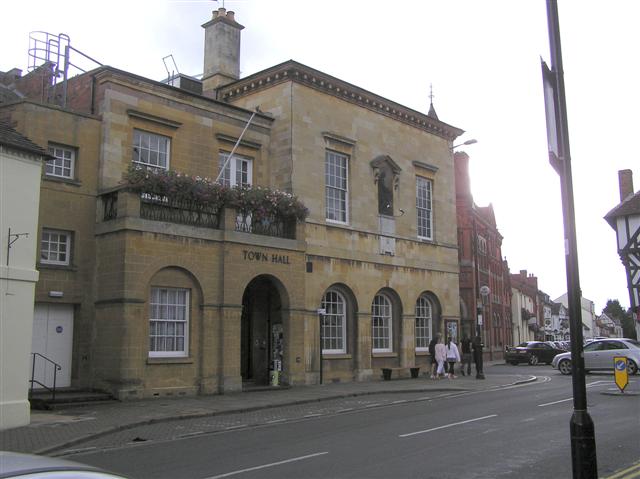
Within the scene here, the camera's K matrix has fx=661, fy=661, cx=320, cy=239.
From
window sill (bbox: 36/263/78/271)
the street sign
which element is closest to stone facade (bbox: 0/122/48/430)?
window sill (bbox: 36/263/78/271)

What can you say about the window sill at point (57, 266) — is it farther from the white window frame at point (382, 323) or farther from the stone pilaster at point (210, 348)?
the white window frame at point (382, 323)

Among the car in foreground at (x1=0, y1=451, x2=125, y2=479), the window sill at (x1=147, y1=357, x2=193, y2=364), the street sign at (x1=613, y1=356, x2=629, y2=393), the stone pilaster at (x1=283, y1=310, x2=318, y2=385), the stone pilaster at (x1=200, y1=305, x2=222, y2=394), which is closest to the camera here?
the car in foreground at (x1=0, y1=451, x2=125, y2=479)

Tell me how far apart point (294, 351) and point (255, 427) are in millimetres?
8570

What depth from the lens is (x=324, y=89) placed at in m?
25.6

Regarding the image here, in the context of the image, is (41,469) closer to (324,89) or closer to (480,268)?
(324,89)

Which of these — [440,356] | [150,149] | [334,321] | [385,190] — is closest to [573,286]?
[150,149]

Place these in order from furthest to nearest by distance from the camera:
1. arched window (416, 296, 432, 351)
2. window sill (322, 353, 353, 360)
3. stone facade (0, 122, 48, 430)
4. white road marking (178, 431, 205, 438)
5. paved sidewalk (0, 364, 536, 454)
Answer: arched window (416, 296, 432, 351), window sill (322, 353, 353, 360), stone facade (0, 122, 48, 430), white road marking (178, 431, 205, 438), paved sidewalk (0, 364, 536, 454)

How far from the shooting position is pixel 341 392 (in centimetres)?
2050

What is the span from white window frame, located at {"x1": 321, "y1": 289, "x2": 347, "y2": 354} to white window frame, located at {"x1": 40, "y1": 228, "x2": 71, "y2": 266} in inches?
374

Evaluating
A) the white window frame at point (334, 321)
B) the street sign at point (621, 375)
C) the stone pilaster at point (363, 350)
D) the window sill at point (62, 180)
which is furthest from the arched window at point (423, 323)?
the window sill at point (62, 180)

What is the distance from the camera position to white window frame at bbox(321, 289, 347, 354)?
24.8 meters

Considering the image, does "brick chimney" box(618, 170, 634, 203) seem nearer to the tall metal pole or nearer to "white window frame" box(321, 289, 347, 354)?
"white window frame" box(321, 289, 347, 354)

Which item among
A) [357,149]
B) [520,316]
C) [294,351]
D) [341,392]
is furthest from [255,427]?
[520,316]

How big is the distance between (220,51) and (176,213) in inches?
428
